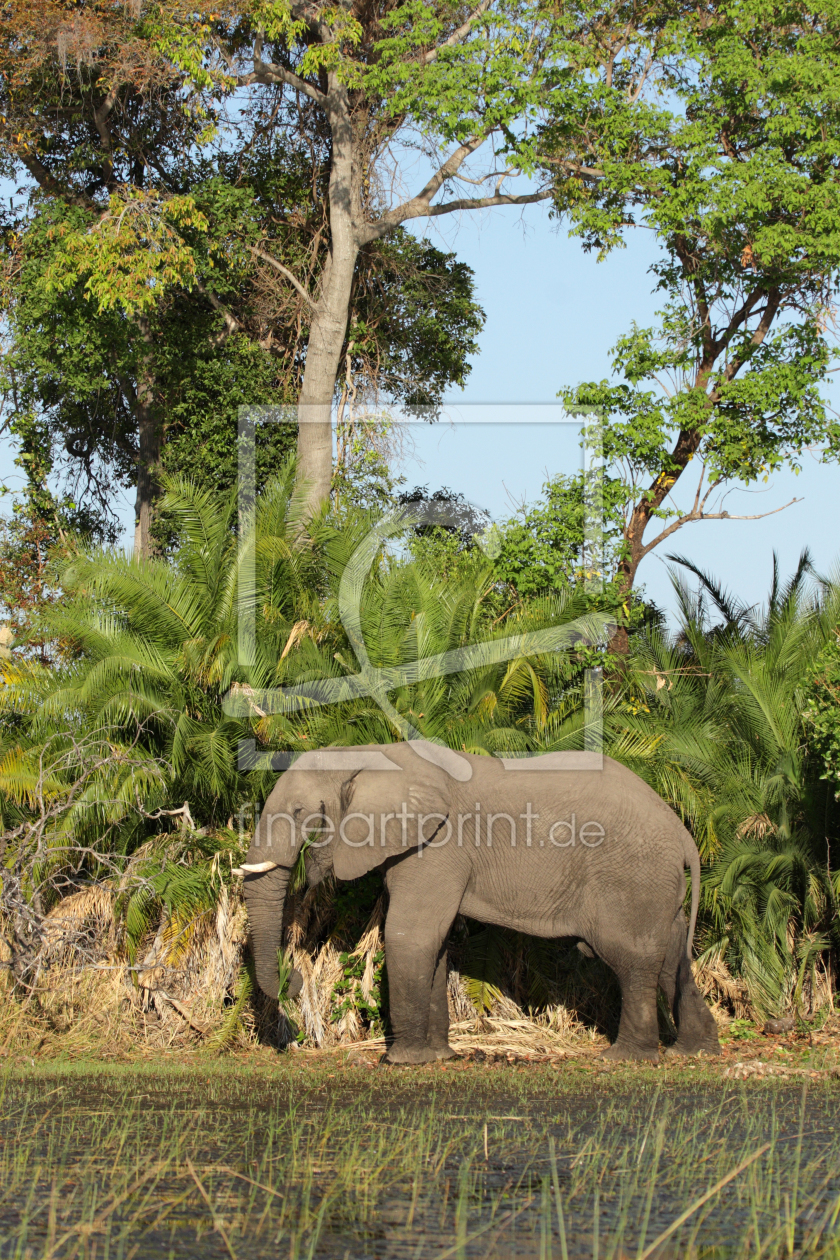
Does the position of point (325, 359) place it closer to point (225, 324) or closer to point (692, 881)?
point (225, 324)

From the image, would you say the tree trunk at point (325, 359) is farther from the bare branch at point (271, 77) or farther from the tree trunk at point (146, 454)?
the bare branch at point (271, 77)

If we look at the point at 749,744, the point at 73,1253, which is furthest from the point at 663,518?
the point at 73,1253

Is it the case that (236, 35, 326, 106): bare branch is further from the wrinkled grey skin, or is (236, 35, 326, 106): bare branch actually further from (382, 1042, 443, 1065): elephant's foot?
(382, 1042, 443, 1065): elephant's foot

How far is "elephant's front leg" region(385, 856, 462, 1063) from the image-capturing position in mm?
10414

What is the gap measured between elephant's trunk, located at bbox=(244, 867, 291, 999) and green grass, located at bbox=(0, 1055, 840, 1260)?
1.07 metres

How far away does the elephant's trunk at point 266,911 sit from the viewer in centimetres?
1053

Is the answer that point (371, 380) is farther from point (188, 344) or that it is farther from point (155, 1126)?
point (155, 1126)

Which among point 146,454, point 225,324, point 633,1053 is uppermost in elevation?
point 225,324

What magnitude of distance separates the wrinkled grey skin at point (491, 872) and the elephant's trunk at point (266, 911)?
1cm

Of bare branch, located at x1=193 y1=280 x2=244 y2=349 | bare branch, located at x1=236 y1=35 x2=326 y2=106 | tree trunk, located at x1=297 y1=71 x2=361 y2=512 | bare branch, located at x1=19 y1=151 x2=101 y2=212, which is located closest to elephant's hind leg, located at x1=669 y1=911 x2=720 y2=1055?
tree trunk, located at x1=297 y1=71 x2=361 y2=512

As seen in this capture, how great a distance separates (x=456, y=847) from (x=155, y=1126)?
372cm

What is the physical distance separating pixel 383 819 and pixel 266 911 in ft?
3.79

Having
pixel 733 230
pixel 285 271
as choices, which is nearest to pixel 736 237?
pixel 733 230

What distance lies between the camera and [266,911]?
10.6 metres
